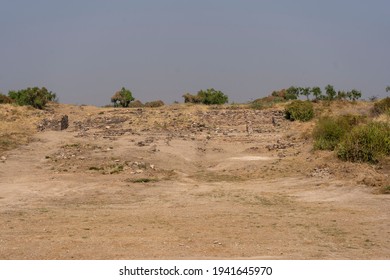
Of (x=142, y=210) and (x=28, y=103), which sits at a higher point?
(x=28, y=103)

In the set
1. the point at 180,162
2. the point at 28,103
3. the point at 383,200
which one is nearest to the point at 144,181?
the point at 180,162

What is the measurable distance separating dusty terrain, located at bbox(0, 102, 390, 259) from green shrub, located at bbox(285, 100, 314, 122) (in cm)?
562

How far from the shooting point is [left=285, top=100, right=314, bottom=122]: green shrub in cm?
3303

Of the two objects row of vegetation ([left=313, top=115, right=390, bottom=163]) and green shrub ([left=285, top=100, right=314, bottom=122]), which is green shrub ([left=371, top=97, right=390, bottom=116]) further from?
row of vegetation ([left=313, top=115, right=390, bottom=163])

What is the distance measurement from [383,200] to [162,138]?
52.4 ft

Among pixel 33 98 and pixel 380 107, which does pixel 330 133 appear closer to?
pixel 380 107

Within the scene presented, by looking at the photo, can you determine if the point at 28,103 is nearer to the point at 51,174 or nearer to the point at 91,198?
the point at 51,174

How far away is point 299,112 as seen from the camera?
109 ft

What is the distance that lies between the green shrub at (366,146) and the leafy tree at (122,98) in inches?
1244

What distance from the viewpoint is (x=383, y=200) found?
11.9 meters

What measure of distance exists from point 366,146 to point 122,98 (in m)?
32.6

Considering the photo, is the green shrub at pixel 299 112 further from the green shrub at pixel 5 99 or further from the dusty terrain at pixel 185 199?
the green shrub at pixel 5 99

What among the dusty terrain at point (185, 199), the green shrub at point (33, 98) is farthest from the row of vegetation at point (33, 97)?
the dusty terrain at point (185, 199)

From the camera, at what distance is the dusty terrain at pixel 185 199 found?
7.84 m
